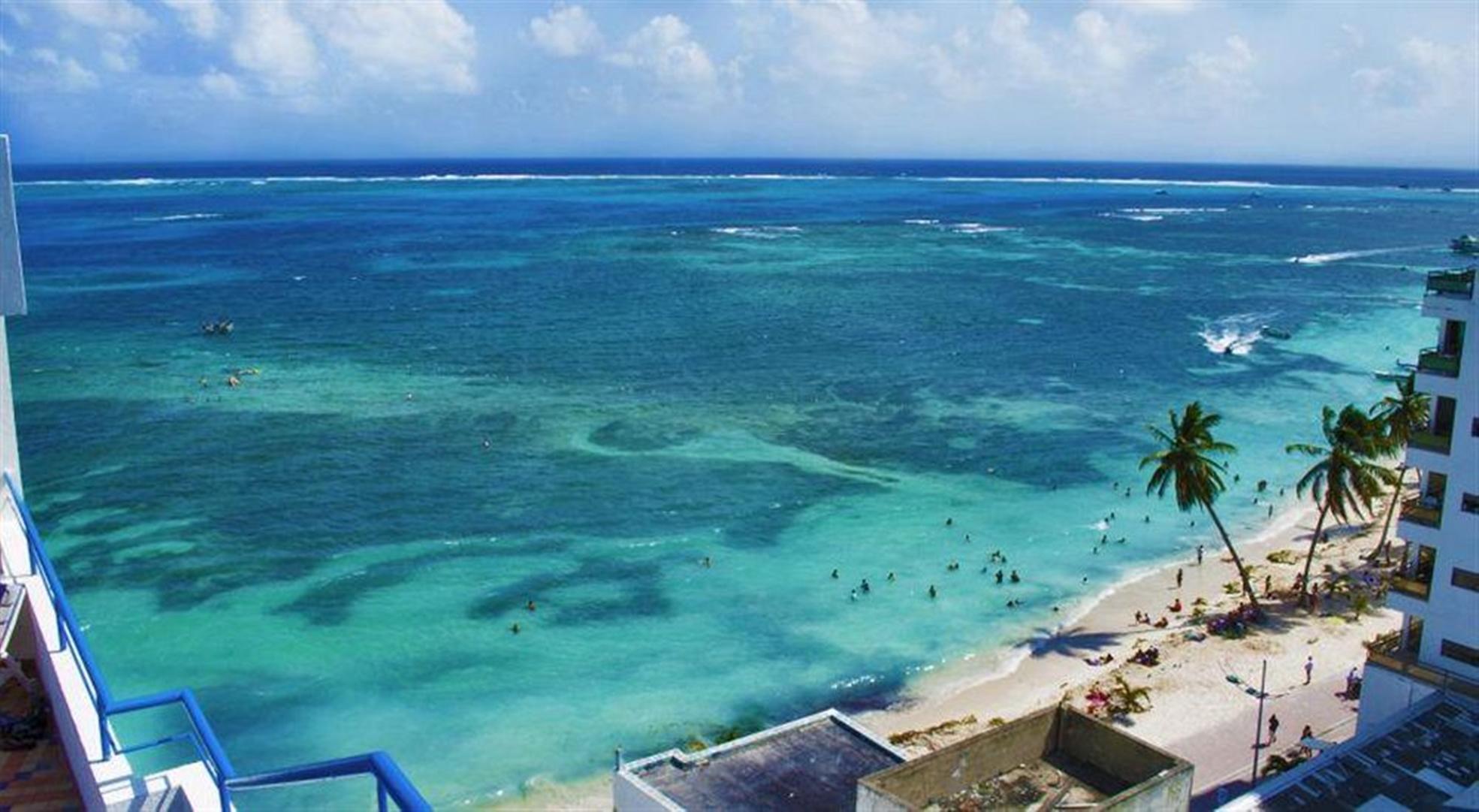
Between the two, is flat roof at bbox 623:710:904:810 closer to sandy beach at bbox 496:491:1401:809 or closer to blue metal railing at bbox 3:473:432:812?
sandy beach at bbox 496:491:1401:809

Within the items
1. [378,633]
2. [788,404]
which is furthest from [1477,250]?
[788,404]

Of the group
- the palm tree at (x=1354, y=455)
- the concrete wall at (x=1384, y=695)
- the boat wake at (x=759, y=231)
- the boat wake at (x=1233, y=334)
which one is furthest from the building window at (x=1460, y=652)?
the boat wake at (x=759, y=231)

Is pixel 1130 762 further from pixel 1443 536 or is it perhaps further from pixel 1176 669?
pixel 1176 669

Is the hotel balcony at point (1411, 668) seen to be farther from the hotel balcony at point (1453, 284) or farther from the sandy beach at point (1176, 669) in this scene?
the hotel balcony at point (1453, 284)

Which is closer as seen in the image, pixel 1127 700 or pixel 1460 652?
pixel 1460 652

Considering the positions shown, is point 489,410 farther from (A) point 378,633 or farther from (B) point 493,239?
(B) point 493,239

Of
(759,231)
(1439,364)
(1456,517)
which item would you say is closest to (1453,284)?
(1439,364)
